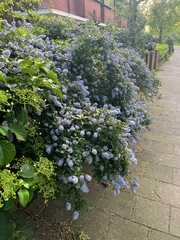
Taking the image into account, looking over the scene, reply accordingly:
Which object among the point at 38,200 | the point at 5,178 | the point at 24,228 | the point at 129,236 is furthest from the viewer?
the point at 38,200

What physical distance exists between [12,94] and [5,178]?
1.61 ft

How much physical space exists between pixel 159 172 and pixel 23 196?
1829 mm

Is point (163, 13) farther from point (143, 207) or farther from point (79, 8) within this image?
point (143, 207)

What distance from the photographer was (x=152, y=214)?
1996mm

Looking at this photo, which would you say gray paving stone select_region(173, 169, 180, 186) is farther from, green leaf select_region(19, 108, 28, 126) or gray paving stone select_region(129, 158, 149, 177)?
green leaf select_region(19, 108, 28, 126)

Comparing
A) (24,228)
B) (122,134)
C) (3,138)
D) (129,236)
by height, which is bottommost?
(129,236)

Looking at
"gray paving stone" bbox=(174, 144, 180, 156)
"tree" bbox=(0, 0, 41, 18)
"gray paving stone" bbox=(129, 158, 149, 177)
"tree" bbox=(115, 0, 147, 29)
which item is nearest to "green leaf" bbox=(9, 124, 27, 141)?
"gray paving stone" bbox=(129, 158, 149, 177)

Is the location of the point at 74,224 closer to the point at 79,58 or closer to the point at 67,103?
the point at 67,103

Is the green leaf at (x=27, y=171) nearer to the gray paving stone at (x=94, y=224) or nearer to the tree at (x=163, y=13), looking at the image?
the gray paving stone at (x=94, y=224)

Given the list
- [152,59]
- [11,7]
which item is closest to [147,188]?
[11,7]

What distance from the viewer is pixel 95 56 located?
2.38 m

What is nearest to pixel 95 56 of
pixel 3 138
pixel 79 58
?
pixel 79 58

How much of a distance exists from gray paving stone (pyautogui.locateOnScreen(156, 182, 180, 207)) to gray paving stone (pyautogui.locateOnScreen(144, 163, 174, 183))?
10cm

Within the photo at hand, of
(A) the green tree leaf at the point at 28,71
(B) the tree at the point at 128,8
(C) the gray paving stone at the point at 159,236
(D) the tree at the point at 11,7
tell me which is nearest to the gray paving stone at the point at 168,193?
(C) the gray paving stone at the point at 159,236
